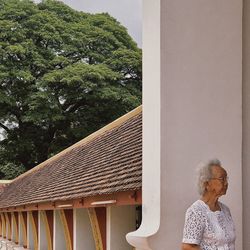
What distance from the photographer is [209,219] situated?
12.0ft

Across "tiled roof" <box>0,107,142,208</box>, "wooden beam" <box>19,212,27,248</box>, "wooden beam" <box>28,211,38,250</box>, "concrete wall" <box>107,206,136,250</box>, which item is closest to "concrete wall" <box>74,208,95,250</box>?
"tiled roof" <box>0,107,142,208</box>

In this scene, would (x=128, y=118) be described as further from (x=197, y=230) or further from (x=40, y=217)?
(x=197, y=230)

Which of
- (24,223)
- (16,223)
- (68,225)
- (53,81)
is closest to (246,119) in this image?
(68,225)

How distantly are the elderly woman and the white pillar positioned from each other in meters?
1.02

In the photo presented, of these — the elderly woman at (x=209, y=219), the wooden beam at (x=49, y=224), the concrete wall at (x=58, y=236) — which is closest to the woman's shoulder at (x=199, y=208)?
the elderly woman at (x=209, y=219)

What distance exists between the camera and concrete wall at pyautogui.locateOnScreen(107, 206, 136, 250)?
9.31 metres

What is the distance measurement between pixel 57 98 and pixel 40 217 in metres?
19.5

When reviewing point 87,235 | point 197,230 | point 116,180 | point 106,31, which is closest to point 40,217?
point 87,235

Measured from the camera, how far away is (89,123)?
36.6 meters

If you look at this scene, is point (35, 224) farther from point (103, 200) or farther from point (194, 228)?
point (194, 228)

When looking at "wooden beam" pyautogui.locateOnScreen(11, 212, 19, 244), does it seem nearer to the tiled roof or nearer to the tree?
the tiled roof

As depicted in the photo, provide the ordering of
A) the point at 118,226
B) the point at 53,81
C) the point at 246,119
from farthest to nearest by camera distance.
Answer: the point at 53,81
the point at 118,226
the point at 246,119

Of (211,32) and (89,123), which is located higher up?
(89,123)

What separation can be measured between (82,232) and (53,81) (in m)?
24.2
